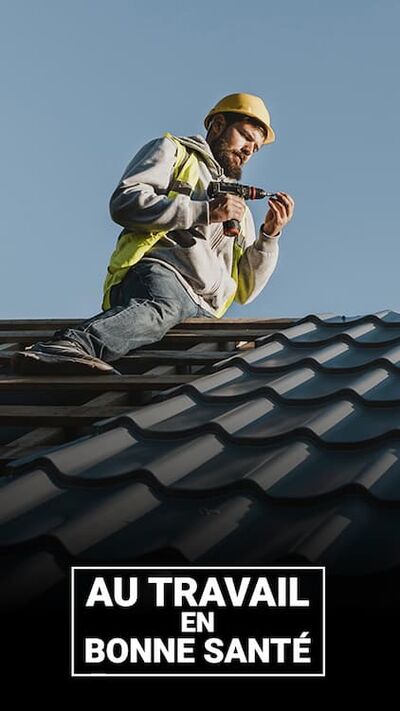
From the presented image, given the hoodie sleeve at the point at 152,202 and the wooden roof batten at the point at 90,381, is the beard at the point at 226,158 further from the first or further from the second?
the wooden roof batten at the point at 90,381

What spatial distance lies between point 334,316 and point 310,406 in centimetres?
173

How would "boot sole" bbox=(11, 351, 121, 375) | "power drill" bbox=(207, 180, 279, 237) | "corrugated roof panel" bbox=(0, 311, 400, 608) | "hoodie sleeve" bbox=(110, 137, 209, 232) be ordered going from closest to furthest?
"corrugated roof panel" bbox=(0, 311, 400, 608) < "boot sole" bbox=(11, 351, 121, 375) < "hoodie sleeve" bbox=(110, 137, 209, 232) < "power drill" bbox=(207, 180, 279, 237)

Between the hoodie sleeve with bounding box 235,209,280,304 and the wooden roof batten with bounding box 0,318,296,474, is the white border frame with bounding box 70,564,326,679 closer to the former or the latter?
the wooden roof batten with bounding box 0,318,296,474

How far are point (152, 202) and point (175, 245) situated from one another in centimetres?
43

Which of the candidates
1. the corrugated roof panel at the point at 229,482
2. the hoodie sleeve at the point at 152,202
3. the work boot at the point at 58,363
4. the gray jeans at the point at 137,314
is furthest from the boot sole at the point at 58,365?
the hoodie sleeve at the point at 152,202

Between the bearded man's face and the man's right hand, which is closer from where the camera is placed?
the man's right hand

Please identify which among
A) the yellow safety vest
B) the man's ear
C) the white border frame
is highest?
the man's ear

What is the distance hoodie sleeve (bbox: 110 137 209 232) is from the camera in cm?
476

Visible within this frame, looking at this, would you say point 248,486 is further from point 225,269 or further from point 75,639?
point 225,269

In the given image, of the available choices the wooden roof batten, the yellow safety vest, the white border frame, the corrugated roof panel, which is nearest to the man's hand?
the yellow safety vest

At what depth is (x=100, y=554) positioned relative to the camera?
6.26ft

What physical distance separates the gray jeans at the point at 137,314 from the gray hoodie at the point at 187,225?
4.3 inches

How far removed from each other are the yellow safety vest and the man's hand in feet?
1.74

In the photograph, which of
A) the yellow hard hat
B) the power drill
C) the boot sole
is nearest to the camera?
the boot sole
